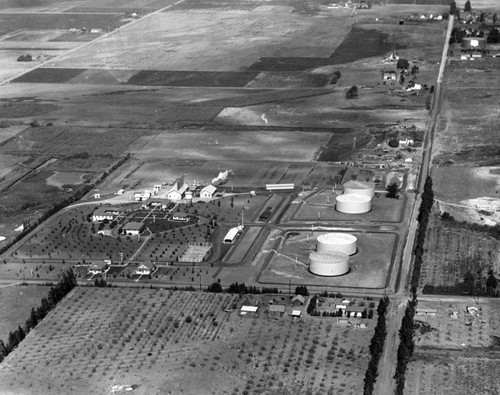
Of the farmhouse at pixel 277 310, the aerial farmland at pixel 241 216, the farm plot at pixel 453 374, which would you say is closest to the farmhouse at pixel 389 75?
the aerial farmland at pixel 241 216

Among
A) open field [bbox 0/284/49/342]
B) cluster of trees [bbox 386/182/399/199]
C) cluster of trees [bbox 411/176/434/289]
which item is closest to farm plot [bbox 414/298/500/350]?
cluster of trees [bbox 411/176/434/289]

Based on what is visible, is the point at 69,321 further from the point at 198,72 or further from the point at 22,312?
the point at 198,72

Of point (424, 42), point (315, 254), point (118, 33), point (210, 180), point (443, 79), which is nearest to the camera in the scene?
point (315, 254)

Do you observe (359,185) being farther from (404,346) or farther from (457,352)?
(404,346)

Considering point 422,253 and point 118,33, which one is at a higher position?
point 422,253

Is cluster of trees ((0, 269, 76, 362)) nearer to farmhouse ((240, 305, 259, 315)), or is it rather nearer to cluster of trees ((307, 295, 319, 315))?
farmhouse ((240, 305, 259, 315))

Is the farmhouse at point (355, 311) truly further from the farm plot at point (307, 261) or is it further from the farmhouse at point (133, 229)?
the farmhouse at point (133, 229)

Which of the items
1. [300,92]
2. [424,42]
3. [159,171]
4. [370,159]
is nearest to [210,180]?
[159,171]
